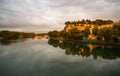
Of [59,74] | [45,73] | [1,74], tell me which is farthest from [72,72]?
[1,74]

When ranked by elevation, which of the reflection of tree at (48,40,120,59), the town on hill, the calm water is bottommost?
the reflection of tree at (48,40,120,59)

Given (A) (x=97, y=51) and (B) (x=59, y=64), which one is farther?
(A) (x=97, y=51)

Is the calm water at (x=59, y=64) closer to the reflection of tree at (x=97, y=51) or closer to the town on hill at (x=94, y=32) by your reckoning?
the reflection of tree at (x=97, y=51)

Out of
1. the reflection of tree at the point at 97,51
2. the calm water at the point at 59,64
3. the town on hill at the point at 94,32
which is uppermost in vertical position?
the town on hill at the point at 94,32

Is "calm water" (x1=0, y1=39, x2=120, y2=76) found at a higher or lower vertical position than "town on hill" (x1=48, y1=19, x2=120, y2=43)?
lower

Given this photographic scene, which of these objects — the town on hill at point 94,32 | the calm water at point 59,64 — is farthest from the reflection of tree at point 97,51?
the town on hill at point 94,32

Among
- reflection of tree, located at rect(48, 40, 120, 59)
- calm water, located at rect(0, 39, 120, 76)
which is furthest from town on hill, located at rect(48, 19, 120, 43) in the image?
calm water, located at rect(0, 39, 120, 76)

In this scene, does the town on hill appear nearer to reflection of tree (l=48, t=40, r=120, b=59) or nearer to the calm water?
reflection of tree (l=48, t=40, r=120, b=59)

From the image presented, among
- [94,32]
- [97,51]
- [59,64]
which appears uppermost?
[94,32]

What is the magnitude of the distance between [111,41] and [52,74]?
3738cm

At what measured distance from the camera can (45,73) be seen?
1677cm

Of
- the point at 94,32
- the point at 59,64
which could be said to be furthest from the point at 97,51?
the point at 94,32

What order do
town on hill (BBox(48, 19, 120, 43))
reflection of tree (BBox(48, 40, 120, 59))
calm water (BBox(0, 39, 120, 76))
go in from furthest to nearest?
town on hill (BBox(48, 19, 120, 43)) → reflection of tree (BBox(48, 40, 120, 59)) → calm water (BBox(0, 39, 120, 76))

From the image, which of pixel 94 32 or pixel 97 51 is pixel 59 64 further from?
pixel 94 32
